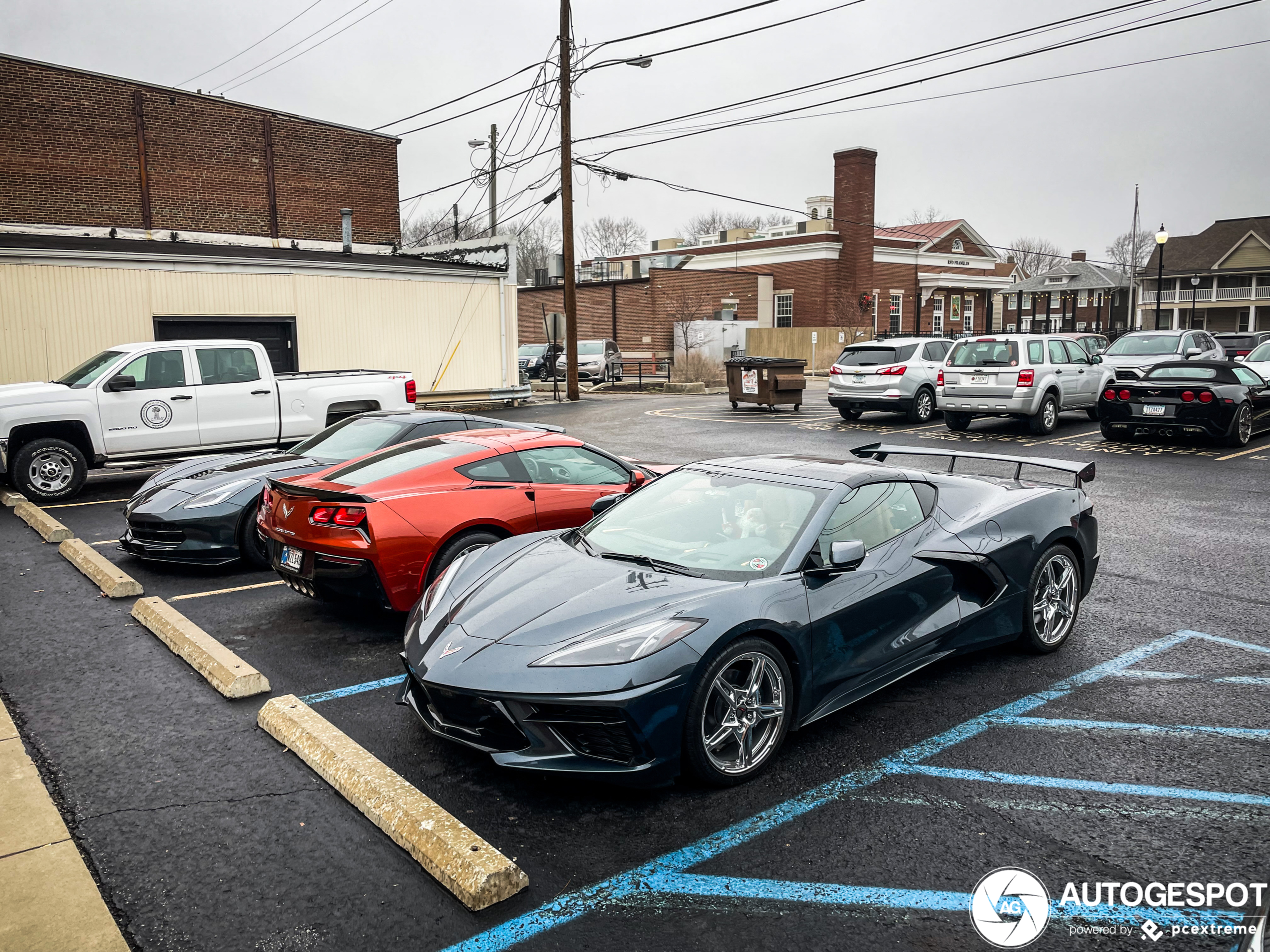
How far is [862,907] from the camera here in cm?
333

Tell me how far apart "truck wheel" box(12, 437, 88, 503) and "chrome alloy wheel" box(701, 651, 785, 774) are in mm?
10695

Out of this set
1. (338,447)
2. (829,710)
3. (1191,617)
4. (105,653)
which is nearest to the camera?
(829,710)

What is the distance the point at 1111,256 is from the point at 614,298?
103592mm

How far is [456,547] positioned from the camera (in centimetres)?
654

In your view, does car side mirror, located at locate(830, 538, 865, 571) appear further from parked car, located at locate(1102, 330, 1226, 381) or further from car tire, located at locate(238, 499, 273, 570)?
parked car, located at locate(1102, 330, 1226, 381)

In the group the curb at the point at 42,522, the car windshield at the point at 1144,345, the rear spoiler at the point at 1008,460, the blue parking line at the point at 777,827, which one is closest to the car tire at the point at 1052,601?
the blue parking line at the point at 777,827

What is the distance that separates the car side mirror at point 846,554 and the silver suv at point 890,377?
54.0 feet

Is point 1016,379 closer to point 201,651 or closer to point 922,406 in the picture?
point 922,406

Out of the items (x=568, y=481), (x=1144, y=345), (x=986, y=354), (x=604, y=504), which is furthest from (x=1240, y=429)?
(x=604, y=504)

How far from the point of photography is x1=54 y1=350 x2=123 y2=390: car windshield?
12.1 metres

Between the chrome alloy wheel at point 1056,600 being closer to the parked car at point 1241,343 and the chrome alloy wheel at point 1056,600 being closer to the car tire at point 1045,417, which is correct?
the car tire at point 1045,417

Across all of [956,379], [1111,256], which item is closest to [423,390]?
[956,379]

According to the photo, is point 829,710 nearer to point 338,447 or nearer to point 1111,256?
point 338,447

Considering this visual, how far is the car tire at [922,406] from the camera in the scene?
20.4 meters
